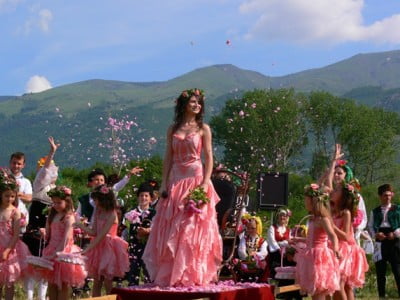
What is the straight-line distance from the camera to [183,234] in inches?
339

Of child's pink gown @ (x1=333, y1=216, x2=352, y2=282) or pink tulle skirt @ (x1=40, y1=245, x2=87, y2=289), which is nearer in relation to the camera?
pink tulle skirt @ (x1=40, y1=245, x2=87, y2=289)

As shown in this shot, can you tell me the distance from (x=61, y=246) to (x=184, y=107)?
1992 millimetres

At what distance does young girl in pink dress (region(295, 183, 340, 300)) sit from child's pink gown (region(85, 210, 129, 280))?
2.03 m

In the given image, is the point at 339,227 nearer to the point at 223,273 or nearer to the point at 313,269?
the point at 313,269

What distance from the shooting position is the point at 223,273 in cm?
1098

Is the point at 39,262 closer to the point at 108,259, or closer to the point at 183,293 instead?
the point at 108,259

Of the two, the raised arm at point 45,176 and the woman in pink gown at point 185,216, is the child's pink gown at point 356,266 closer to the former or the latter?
the woman in pink gown at point 185,216

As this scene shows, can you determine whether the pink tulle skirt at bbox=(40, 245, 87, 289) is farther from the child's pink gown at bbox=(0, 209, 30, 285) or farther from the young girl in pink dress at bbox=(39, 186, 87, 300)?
the child's pink gown at bbox=(0, 209, 30, 285)

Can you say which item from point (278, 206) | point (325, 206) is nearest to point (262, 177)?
point (278, 206)

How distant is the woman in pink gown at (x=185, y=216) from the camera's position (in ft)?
28.1

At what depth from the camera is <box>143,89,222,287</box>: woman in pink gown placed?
337 inches

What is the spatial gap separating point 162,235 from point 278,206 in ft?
20.2

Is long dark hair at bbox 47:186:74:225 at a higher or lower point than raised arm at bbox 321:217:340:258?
higher

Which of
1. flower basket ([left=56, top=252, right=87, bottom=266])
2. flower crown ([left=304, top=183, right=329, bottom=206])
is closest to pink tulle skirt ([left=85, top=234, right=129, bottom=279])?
flower basket ([left=56, top=252, right=87, bottom=266])
